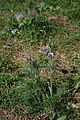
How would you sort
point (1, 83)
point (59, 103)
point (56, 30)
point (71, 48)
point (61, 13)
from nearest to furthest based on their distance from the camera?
point (59, 103)
point (1, 83)
point (71, 48)
point (56, 30)
point (61, 13)

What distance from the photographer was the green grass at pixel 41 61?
9.37 ft

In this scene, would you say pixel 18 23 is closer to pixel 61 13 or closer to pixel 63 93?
pixel 61 13

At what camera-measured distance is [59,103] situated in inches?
114

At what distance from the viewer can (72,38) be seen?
3.85m

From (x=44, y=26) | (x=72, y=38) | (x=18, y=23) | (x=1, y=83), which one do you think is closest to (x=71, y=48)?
(x=72, y=38)

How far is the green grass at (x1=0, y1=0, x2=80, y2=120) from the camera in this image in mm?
2857

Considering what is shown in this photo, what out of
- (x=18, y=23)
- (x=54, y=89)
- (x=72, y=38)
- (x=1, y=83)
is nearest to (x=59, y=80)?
(x=54, y=89)

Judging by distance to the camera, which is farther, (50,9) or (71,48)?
(50,9)

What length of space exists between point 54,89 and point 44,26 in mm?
1079

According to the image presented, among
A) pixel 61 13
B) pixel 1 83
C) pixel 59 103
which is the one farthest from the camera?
pixel 61 13

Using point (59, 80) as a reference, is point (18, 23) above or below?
above

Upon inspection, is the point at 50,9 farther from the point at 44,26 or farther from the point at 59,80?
the point at 59,80

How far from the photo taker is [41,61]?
348 centimetres

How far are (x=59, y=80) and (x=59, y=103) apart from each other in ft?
1.21
